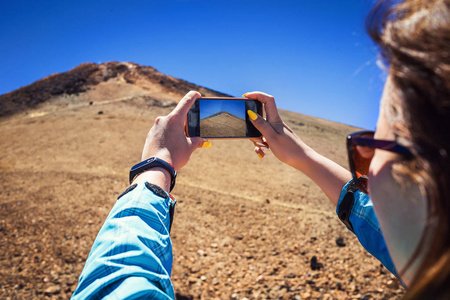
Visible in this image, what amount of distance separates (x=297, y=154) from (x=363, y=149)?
38.0 inches

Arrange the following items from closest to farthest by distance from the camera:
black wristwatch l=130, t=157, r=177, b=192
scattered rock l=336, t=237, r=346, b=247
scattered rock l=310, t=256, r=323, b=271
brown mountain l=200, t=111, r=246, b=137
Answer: black wristwatch l=130, t=157, r=177, b=192 < brown mountain l=200, t=111, r=246, b=137 < scattered rock l=310, t=256, r=323, b=271 < scattered rock l=336, t=237, r=346, b=247

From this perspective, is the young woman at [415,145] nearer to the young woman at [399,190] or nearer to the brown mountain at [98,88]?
the young woman at [399,190]

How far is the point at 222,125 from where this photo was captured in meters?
2.49

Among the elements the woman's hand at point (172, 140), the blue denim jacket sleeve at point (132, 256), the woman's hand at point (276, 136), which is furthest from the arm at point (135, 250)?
the woman's hand at point (276, 136)

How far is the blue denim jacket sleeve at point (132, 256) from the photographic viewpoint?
100 centimetres

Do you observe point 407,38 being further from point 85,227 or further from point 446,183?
point 85,227

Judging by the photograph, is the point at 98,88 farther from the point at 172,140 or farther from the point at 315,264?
the point at 172,140

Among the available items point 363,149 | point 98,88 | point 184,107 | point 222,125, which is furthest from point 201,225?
point 98,88

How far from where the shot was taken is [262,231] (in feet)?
17.4

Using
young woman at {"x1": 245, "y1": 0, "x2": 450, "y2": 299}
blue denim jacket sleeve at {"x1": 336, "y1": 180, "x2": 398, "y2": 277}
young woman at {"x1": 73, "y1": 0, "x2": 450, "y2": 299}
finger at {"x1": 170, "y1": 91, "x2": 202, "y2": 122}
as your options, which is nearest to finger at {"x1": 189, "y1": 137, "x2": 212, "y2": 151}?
finger at {"x1": 170, "y1": 91, "x2": 202, "y2": 122}

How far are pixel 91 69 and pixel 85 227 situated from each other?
95.4 feet

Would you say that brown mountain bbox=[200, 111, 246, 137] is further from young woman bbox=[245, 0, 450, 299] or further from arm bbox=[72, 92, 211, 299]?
young woman bbox=[245, 0, 450, 299]

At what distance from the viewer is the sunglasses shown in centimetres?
93

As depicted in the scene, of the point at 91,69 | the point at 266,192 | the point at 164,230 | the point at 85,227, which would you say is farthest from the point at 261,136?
the point at 91,69
